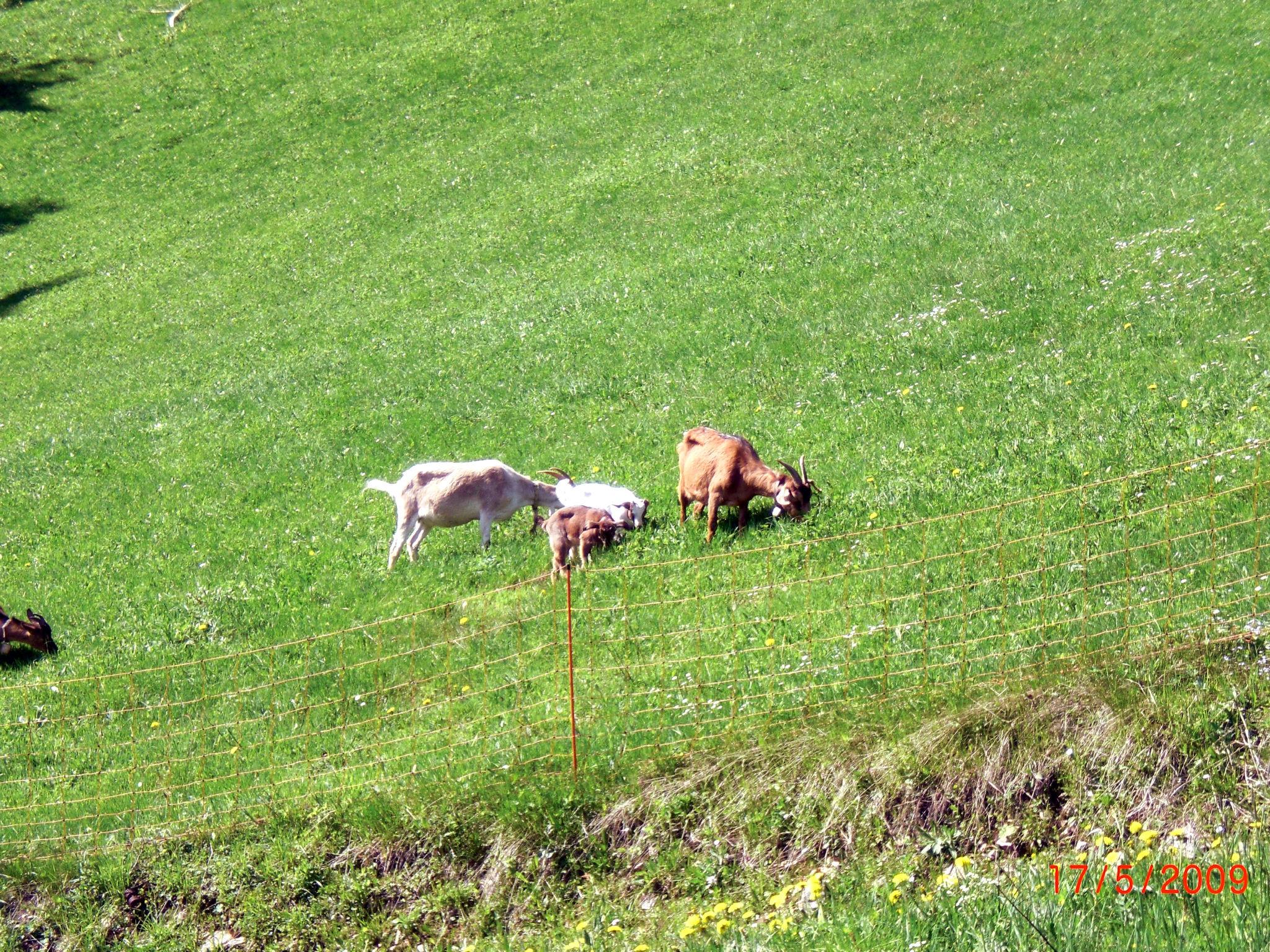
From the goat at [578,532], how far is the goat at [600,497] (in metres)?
0.24

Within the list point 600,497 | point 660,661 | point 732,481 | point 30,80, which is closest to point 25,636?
point 600,497

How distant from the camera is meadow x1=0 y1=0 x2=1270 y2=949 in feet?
30.7

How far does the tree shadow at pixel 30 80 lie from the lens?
A: 132 ft

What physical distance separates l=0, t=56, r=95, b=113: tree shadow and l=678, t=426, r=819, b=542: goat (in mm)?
34162

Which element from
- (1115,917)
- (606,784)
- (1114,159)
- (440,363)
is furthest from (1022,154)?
(1115,917)

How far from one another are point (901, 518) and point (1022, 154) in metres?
14.2

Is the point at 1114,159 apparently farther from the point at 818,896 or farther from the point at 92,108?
the point at 92,108

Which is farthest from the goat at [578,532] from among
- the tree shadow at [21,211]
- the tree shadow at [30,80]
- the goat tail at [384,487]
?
the tree shadow at [30,80]

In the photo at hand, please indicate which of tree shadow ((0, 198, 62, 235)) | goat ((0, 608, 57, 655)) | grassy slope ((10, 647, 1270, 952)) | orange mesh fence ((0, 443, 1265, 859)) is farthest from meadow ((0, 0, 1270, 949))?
grassy slope ((10, 647, 1270, 952))

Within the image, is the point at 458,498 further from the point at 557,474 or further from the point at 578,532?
the point at 578,532

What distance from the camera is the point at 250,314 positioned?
87.5 feet

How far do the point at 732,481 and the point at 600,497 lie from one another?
1.65 meters

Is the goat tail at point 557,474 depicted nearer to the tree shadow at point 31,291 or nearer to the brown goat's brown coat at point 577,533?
the brown goat's brown coat at point 577,533

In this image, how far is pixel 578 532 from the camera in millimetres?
12680
